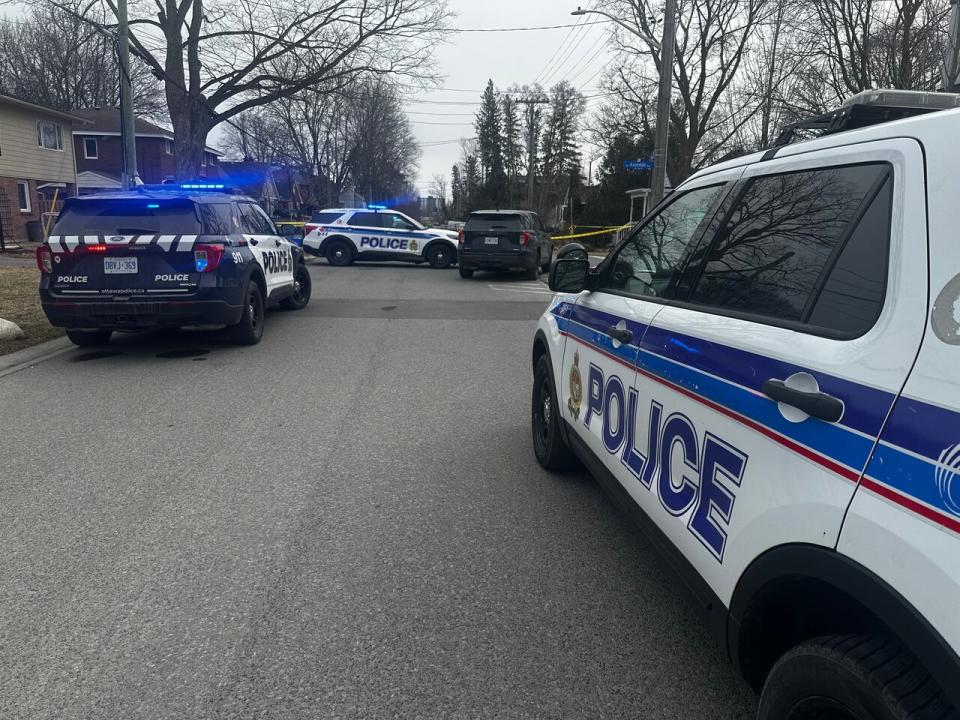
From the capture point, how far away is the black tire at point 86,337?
8438 millimetres

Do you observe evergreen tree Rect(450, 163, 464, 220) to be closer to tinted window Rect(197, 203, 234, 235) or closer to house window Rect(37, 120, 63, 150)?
house window Rect(37, 120, 63, 150)

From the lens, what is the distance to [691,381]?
2418 millimetres

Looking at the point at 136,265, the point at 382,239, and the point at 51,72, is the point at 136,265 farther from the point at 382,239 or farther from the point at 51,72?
the point at 51,72

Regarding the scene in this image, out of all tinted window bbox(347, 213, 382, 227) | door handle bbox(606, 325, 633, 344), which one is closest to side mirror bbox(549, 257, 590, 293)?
door handle bbox(606, 325, 633, 344)

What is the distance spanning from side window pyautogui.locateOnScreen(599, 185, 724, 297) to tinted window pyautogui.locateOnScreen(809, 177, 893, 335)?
37.0 inches

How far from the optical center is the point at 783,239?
2279 mm

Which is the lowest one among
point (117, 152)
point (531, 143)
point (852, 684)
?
point (852, 684)

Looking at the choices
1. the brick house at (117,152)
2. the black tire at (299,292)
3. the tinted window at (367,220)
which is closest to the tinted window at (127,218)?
the black tire at (299,292)

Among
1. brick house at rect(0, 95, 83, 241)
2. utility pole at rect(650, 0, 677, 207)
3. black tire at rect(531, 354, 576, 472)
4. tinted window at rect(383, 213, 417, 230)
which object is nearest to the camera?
black tire at rect(531, 354, 576, 472)

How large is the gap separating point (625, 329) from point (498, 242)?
50.1 feet

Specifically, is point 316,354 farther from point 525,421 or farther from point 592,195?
point 592,195

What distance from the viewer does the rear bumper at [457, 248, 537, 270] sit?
1820 cm

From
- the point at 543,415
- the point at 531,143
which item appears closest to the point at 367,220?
the point at 543,415

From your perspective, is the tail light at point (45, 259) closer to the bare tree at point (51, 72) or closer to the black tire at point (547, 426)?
the black tire at point (547, 426)
